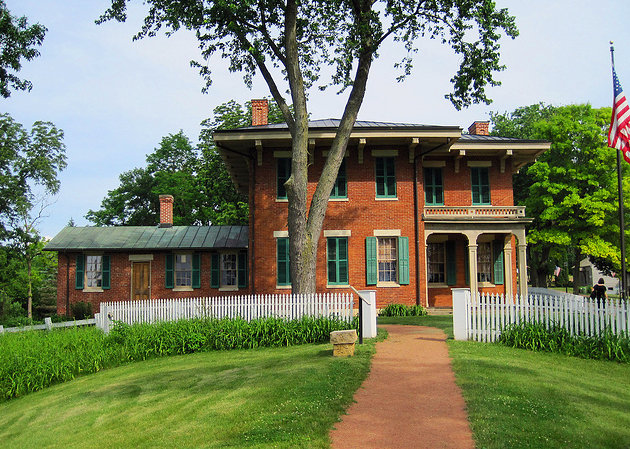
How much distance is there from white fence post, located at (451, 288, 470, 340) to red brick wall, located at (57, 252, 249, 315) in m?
12.3

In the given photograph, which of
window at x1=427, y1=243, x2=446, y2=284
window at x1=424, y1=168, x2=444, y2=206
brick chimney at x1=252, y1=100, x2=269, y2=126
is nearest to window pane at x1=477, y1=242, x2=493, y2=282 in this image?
window at x1=427, y1=243, x2=446, y2=284

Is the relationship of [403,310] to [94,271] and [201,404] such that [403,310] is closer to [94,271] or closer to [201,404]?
[201,404]

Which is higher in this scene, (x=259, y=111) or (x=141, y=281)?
(x=259, y=111)

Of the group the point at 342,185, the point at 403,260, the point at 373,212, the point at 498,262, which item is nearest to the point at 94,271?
the point at 342,185

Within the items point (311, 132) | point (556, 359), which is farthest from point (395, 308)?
point (556, 359)

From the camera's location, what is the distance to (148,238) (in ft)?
80.5

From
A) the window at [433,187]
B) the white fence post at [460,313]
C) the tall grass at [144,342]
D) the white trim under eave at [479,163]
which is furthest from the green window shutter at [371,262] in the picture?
the white fence post at [460,313]

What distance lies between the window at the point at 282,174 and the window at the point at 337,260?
245cm

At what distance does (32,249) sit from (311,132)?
22833mm

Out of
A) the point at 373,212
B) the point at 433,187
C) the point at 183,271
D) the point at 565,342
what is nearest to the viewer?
the point at 565,342

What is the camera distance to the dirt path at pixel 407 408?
639 cm

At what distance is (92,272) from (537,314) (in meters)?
18.8

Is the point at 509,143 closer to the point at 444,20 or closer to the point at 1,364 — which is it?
the point at 444,20

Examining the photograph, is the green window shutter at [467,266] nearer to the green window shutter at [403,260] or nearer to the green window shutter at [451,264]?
the green window shutter at [451,264]
